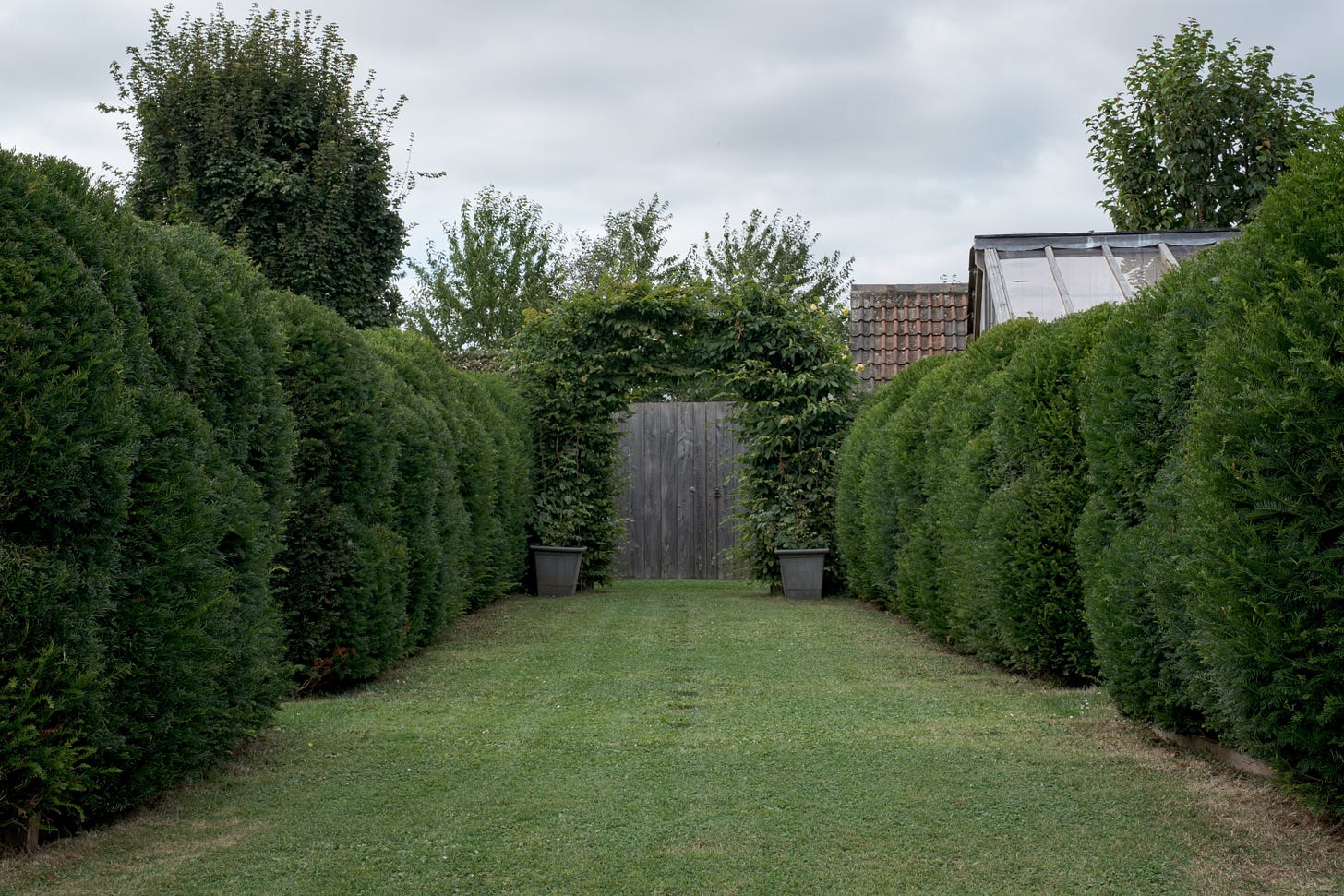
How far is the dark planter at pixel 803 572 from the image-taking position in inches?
476

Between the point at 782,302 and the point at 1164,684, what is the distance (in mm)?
8992

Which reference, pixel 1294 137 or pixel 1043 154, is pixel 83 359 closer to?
pixel 1043 154

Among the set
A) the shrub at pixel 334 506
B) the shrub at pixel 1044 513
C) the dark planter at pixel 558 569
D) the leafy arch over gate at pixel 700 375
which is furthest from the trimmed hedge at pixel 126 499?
the leafy arch over gate at pixel 700 375

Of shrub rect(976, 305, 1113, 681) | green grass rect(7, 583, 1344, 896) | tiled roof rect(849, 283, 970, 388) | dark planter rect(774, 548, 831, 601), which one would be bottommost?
green grass rect(7, 583, 1344, 896)

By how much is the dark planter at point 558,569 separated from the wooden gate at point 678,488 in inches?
108

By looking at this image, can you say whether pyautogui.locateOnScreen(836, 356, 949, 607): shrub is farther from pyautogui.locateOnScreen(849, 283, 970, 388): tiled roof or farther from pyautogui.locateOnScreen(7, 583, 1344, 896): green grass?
pyautogui.locateOnScreen(849, 283, 970, 388): tiled roof

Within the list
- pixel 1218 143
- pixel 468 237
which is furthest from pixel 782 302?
pixel 468 237

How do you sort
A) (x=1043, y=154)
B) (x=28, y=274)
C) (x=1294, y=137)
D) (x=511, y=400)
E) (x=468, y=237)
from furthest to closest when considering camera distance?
(x=468, y=237) → (x=1294, y=137) → (x=511, y=400) → (x=1043, y=154) → (x=28, y=274)

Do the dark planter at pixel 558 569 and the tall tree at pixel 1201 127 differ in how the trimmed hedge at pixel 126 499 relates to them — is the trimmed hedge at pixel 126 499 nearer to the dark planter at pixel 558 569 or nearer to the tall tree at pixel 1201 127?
the dark planter at pixel 558 569

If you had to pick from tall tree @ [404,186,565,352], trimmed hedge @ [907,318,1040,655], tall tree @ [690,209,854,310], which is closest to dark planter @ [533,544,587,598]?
trimmed hedge @ [907,318,1040,655]

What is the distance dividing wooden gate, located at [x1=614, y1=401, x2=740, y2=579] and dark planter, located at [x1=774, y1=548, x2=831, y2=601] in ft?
9.35

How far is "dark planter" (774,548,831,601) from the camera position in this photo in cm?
1208

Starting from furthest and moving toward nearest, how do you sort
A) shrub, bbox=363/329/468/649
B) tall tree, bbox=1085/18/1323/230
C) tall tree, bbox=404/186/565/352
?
tall tree, bbox=404/186/565/352
tall tree, bbox=1085/18/1323/230
shrub, bbox=363/329/468/649

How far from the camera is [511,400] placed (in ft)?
38.9
